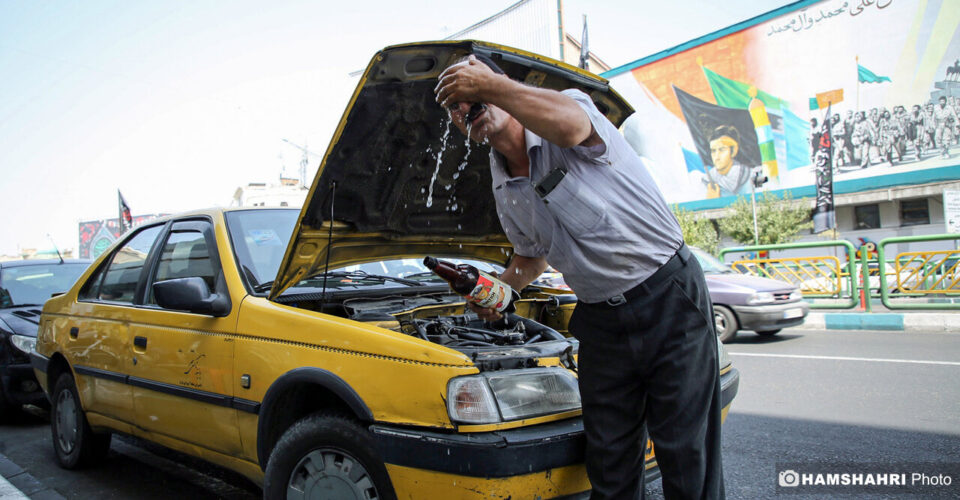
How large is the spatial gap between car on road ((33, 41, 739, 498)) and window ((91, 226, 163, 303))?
0.7 inches

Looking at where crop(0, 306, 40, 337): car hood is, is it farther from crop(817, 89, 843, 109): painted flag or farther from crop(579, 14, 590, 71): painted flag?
crop(817, 89, 843, 109): painted flag

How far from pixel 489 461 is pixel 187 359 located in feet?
5.65

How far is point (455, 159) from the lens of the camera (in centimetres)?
289

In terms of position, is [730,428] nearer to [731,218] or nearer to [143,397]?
[143,397]

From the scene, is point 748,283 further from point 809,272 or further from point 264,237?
point 264,237

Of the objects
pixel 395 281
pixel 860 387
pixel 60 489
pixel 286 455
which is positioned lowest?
pixel 860 387

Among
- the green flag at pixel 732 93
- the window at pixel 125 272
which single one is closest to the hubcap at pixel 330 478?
the window at pixel 125 272

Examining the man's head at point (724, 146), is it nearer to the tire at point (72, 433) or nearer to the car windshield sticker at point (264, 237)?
the car windshield sticker at point (264, 237)

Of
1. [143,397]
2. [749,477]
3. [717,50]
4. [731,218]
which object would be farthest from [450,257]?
[717,50]

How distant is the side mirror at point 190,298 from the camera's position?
2.53 m

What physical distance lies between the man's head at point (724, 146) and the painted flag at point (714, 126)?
0.05m

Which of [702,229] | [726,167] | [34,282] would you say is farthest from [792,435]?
[726,167]

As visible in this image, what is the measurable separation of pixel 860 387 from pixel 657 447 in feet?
13.8

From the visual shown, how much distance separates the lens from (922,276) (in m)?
9.59
